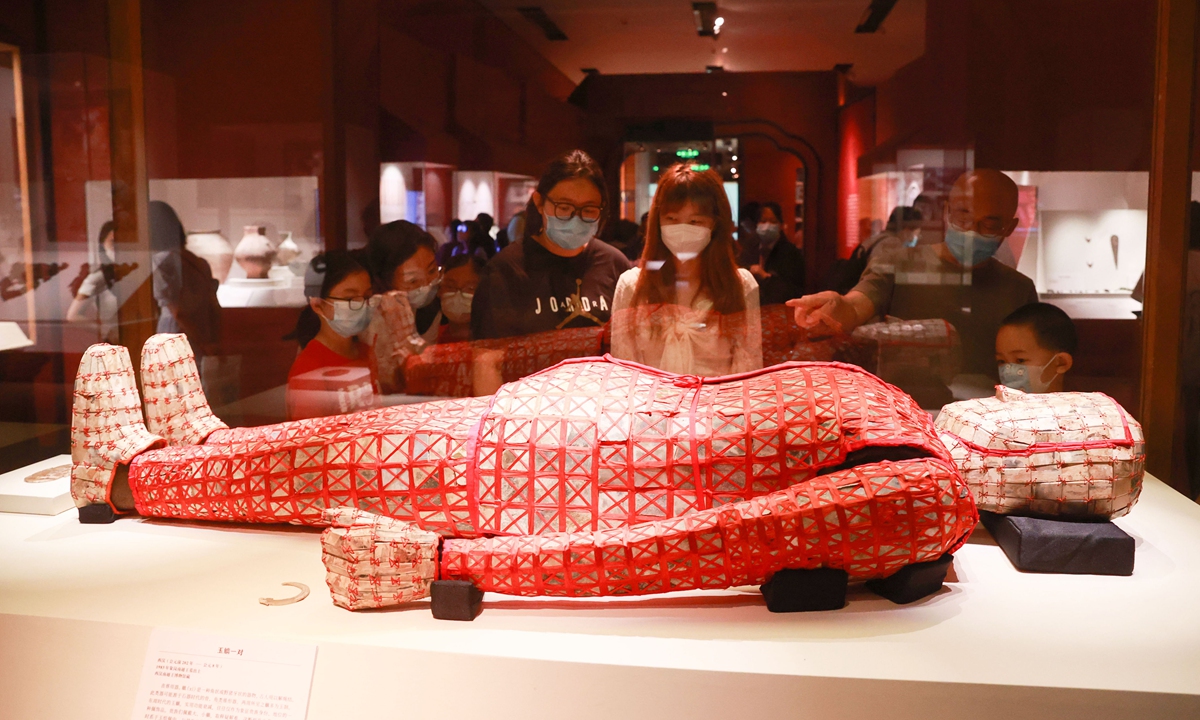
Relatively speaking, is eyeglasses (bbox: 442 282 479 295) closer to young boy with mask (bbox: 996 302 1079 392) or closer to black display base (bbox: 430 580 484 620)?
black display base (bbox: 430 580 484 620)

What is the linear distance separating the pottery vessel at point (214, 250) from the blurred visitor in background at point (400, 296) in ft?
1.63

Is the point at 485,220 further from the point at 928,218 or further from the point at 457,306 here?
the point at 928,218

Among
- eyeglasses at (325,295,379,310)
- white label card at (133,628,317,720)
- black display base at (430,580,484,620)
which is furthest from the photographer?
eyeglasses at (325,295,379,310)

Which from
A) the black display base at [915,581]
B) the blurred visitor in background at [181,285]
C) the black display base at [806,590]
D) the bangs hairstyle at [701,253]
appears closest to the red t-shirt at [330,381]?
the blurred visitor in background at [181,285]

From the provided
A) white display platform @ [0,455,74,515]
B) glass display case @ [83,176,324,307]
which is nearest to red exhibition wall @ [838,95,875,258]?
glass display case @ [83,176,324,307]

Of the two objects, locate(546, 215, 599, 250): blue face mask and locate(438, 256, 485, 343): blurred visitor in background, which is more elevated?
locate(546, 215, 599, 250): blue face mask

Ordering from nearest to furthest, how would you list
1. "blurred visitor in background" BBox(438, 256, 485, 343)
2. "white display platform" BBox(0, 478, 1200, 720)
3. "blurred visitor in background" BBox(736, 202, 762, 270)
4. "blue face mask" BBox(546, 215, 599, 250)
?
"white display platform" BBox(0, 478, 1200, 720)
"blurred visitor in background" BBox(736, 202, 762, 270)
"blue face mask" BBox(546, 215, 599, 250)
"blurred visitor in background" BBox(438, 256, 485, 343)

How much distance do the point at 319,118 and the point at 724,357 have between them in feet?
4.23

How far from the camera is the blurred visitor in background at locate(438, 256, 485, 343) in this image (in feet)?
7.73

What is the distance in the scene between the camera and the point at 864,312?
7.54ft

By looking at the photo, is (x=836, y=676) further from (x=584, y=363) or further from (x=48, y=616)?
(x=48, y=616)

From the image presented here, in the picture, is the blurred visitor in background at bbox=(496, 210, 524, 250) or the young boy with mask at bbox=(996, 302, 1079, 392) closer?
the blurred visitor in background at bbox=(496, 210, 524, 250)

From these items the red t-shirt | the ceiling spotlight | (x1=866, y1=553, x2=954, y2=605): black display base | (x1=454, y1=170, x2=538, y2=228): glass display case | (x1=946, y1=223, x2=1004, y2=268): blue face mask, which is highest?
the ceiling spotlight

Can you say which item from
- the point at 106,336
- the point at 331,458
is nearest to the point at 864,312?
the point at 331,458
